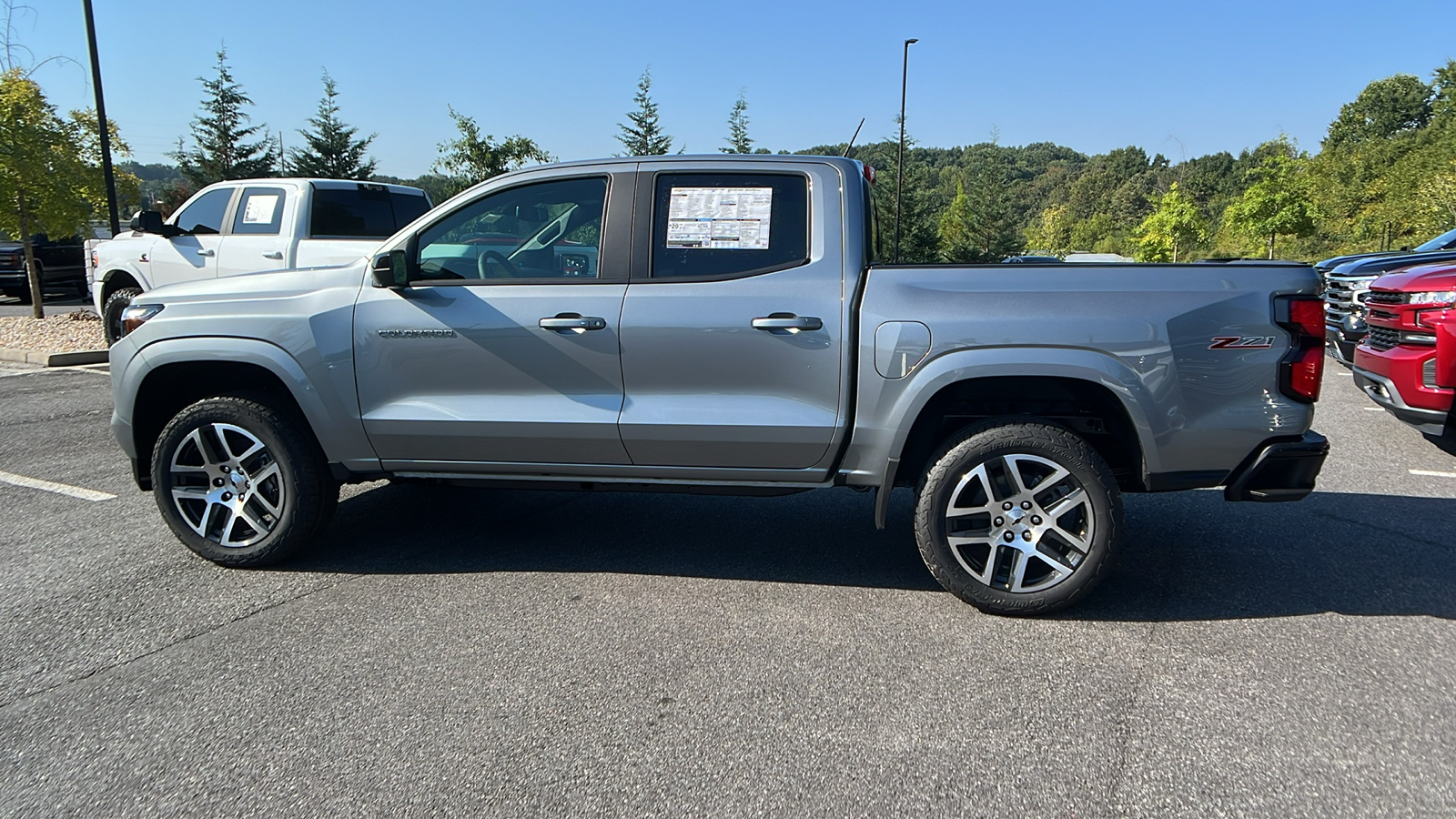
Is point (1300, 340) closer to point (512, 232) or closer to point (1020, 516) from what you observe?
point (1020, 516)

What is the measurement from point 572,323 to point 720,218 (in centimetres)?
79

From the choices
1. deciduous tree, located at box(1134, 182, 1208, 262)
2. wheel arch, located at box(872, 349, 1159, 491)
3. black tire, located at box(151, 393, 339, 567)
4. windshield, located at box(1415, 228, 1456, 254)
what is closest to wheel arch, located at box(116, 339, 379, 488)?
black tire, located at box(151, 393, 339, 567)

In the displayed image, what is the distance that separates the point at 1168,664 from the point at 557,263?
9.74 feet

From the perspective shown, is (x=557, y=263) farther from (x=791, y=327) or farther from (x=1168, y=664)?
(x=1168, y=664)

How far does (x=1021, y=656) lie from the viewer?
3.44m

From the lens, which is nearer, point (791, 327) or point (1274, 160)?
point (791, 327)

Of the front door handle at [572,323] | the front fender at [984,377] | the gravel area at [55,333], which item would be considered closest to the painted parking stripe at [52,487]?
the front door handle at [572,323]

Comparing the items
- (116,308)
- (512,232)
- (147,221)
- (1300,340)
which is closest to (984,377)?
(1300,340)

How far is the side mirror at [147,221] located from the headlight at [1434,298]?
11059 mm

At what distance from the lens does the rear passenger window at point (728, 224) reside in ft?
13.0

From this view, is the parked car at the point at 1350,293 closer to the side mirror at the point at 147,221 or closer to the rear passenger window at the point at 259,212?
the rear passenger window at the point at 259,212

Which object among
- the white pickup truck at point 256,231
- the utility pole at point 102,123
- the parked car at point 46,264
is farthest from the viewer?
the parked car at point 46,264

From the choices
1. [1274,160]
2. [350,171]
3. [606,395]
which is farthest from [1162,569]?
[1274,160]

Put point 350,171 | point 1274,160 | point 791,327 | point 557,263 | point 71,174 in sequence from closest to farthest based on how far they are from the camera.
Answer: point 791,327
point 557,263
point 71,174
point 350,171
point 1274,160
